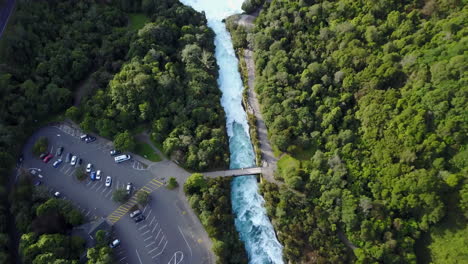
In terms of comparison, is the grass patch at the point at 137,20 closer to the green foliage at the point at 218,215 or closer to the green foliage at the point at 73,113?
the green foliage at the point at 73,113


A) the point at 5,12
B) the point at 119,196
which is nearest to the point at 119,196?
the point at 119,196

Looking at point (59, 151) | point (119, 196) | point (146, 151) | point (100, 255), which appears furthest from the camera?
point (146, 151)

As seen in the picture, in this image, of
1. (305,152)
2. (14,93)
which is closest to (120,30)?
(14,93)

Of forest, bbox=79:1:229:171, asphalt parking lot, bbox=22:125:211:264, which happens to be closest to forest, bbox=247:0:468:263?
forest, bbox=79:1:229:171

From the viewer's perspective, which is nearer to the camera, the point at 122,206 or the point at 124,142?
the point at 122,206

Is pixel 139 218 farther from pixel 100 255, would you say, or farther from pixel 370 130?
pixel 370 130

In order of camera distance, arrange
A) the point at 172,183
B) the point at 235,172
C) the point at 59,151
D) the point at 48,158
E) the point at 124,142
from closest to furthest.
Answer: the point at 172,183
the point at 235,172
the point at 124,142
the point at 48,158
the point at 59,151

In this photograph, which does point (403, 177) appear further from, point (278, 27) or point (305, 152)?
point (278, 27)

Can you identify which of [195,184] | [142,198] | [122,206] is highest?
[195,184]

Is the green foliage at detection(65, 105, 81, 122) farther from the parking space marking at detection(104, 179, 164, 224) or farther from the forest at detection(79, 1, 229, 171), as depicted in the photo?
the parking space marking at detection(104, 179, 164, 224)
